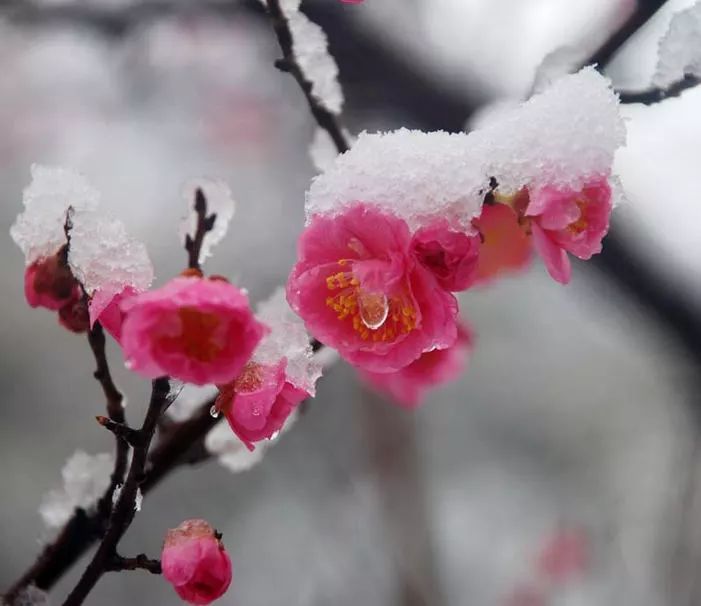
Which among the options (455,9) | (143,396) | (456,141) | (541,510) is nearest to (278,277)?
(143,396)

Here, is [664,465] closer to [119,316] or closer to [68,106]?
[68,106]

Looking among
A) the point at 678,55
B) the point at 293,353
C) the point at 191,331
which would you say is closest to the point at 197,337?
the point at 191,331

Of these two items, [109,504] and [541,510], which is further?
[541,510]

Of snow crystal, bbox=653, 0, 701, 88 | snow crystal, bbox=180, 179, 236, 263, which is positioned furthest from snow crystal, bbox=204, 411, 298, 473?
snow crystal, bbox=653, 0, 701, 88

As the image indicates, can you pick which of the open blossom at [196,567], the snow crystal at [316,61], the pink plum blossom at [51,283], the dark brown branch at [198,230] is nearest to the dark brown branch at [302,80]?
the snow crystal at [316,61]

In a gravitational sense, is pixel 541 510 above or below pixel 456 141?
below

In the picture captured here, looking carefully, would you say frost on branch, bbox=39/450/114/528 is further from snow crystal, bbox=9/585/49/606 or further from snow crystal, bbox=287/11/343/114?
snow crystal, bbox=287/11/343/114
